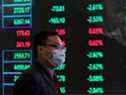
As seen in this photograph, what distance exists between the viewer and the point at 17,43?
128 inches

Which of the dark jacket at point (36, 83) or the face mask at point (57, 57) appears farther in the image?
the face mask at point (57, 57)

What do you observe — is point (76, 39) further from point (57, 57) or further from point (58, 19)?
point (57, 57)

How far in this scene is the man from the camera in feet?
6.38

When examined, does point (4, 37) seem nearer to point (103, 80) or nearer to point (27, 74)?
point (103, 80)

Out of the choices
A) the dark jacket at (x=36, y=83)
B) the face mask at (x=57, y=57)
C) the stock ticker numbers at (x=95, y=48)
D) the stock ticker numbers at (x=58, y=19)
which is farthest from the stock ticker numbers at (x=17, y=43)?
the dark jacket at (x=36, y=83)

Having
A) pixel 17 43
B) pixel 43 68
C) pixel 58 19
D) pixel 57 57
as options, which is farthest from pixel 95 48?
pixel 43 68

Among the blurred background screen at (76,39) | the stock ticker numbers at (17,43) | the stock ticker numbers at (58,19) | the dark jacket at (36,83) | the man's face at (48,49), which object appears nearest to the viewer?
the dark jacket at (36,83)

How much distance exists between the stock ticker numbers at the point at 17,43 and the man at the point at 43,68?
3.64 feet

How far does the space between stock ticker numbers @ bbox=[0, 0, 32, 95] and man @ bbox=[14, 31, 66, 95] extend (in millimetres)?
1110

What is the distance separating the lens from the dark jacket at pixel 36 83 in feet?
6.35

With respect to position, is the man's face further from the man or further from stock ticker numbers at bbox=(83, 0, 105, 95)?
stock ticker numbers at bbox=(83, 0, 105, 95)

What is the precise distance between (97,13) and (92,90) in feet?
1.63

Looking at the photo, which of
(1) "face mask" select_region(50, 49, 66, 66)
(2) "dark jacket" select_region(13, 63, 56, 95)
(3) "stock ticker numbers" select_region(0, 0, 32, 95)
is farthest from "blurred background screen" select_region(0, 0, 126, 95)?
(2) "dark jacket" select_region(13, 63, 56, 95)

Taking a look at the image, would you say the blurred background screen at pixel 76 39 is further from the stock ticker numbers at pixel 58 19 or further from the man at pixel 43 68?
the man at pixel 43 68
